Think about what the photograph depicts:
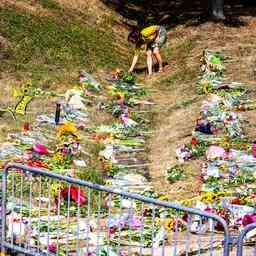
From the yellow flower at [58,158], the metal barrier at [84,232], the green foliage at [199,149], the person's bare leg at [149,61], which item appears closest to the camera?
the metal barrier at [84,232]

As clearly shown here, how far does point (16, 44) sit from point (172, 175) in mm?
10497

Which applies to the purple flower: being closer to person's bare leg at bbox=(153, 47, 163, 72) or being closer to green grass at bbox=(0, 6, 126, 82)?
green grass at bbox=(0, 6, 126, 82)

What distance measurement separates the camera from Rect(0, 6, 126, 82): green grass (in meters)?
21.2

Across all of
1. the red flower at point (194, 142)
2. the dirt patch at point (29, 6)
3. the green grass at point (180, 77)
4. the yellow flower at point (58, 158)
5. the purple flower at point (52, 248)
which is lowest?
the purple flower at point (52, 248)

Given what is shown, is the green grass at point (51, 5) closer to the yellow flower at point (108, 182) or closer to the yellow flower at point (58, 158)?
the yellow flower at point (58, 158)

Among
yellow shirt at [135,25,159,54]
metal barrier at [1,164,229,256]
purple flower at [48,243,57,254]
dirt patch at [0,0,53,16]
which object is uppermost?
dirt patch at [0,0,53,16]

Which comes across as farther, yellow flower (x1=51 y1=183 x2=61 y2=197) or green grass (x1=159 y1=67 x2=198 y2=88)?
green grass (x1=159 y1=67 x2=198 y2=88)

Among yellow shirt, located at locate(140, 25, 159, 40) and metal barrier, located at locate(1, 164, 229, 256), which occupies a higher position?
yellow shirt, located at locate(140, 25, 159, 40)

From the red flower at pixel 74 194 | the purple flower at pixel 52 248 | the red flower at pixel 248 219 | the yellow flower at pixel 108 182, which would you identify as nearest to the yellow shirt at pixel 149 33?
the yellow flower at pixel 108 182

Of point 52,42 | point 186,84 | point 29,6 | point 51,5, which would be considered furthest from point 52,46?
point 51,5

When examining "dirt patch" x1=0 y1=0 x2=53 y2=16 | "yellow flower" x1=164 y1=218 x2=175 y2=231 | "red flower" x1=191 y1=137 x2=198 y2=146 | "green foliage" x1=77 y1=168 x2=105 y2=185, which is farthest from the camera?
"dirt patch" x1=0 y1=0 x2=53 y2=16

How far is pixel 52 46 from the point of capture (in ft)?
76.4

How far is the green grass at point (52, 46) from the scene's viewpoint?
21.2 m

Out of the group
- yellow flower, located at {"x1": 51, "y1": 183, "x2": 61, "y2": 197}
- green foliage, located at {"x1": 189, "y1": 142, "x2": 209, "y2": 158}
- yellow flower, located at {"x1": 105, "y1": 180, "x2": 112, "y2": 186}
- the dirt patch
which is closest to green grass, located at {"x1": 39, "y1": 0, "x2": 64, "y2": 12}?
the dirt patch
